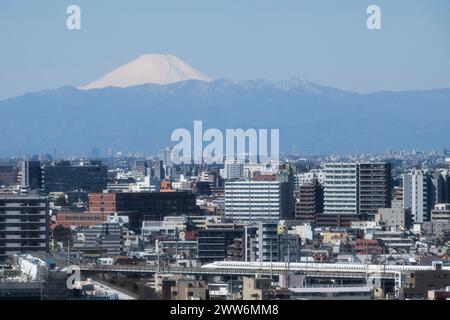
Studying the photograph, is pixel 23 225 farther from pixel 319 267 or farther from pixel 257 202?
pixel 257 202

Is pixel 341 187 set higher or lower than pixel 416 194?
higher

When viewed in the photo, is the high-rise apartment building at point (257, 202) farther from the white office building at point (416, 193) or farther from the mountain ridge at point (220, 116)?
the white office building at point (416, 193)

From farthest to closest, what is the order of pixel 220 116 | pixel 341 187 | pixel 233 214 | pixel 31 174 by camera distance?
pixel 341 187, pixel 31 174, pixel 233 214, pixel 220 116

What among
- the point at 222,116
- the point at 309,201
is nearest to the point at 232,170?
the point at 309,201

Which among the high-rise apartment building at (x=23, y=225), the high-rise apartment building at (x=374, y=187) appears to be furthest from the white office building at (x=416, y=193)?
the high-rise apartment building at (x=23, y=225)

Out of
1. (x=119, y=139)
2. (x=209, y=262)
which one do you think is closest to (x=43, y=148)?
(x=119, y=139)

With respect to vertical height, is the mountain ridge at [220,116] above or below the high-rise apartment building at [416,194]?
above

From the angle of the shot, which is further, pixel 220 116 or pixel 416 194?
pixel 416 194
